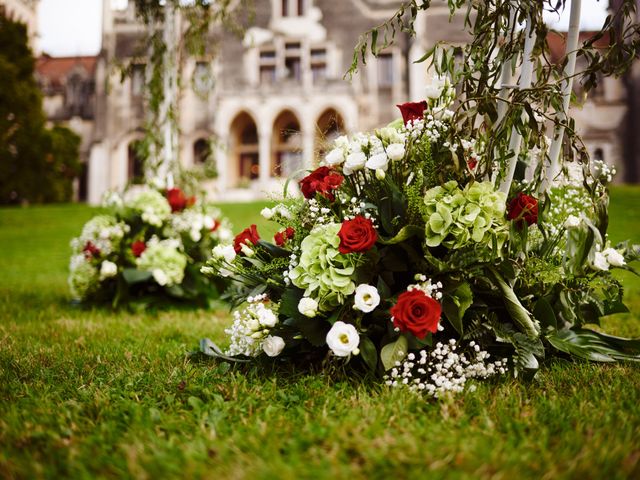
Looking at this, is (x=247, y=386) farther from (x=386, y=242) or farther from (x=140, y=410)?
(x=386, y=242)

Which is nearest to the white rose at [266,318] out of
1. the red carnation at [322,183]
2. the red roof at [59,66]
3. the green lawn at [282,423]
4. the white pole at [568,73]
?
the green lawn at [282,423]

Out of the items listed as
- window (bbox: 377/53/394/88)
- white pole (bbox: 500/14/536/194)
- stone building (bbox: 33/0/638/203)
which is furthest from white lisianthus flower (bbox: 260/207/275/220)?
window (bbox: 377/53/394/88)

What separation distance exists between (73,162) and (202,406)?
25359 millimetres

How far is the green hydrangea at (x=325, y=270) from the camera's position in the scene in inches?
89.1

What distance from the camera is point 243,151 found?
27078 mm


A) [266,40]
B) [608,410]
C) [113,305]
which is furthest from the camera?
[266,40]

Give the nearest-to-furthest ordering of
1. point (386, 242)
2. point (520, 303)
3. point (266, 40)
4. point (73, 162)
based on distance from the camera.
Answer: point (386, 242) < point (520, 303) < point (73, 162) < point (266, 40)

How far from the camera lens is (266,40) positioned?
87.4 feet

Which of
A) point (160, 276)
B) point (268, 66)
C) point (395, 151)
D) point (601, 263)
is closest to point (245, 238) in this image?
point (395, 151)

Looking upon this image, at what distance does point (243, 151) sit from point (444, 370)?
84.7 feet

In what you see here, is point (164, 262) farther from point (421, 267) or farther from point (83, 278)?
point (421, 267)

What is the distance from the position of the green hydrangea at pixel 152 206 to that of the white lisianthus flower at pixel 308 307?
3.15 meters

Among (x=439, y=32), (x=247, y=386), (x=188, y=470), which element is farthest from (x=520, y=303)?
(x=439, y=32)

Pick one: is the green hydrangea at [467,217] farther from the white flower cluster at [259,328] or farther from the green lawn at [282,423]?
the white flower cluster at [259,328]
